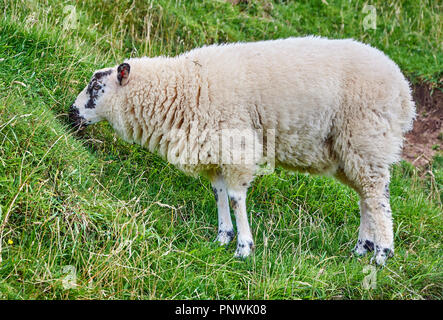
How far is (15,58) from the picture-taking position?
17.6ft

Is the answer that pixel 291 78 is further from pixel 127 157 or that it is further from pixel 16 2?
pixel 16 2

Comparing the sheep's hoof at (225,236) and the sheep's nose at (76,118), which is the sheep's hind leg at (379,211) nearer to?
the sheep's hoof at (225,236)

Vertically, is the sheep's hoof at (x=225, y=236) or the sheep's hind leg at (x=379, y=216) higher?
the sheep's hind leg at (x=379, y=216)

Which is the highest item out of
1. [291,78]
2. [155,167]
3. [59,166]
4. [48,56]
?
[291,78]

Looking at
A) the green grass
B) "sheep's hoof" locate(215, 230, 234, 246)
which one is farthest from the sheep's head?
"sheep's hoof" locate(215, 230, 234, 246)

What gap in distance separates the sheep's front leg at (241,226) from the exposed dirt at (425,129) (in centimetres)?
305

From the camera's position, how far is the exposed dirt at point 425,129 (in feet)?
23.1

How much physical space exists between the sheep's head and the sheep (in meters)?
0.01

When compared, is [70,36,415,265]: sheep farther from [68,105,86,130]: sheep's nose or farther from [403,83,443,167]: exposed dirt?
[403,83,443,167]: exposed dirt

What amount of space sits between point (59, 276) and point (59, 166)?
1.07 m

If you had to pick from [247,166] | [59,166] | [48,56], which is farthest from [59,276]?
[48,56]

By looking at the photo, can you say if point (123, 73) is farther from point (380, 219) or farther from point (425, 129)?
point (425, 129)

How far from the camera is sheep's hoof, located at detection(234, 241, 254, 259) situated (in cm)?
467

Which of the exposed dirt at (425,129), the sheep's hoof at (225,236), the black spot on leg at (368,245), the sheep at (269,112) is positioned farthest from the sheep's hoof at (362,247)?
the exposed dirt at (425,129)
